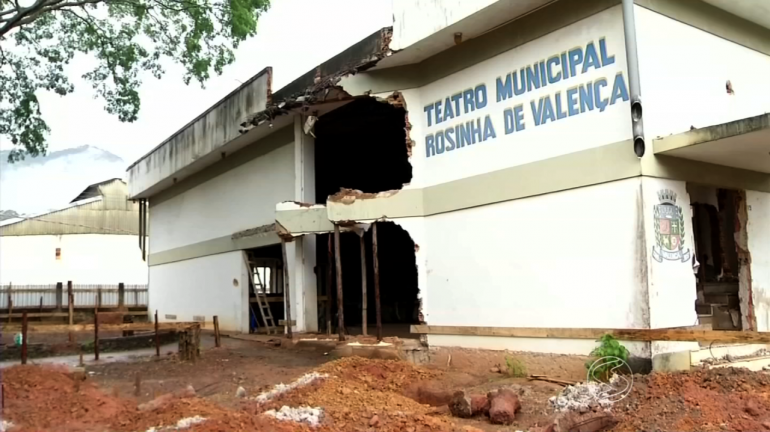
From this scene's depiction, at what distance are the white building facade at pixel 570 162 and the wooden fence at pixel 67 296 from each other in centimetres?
2133

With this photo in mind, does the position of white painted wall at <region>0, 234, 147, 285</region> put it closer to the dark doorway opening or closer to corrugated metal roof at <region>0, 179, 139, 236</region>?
corrugated metal roof at <region>0, 179, 139, 236</region>

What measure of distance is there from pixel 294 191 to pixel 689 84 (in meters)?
9.58

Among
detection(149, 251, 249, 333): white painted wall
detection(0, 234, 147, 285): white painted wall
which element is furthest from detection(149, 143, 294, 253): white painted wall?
detection(0, 234, 147, 285): white painted wall

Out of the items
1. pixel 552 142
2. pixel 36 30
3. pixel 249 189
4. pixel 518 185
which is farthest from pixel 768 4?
pixel 36 30

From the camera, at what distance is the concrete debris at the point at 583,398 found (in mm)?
7207

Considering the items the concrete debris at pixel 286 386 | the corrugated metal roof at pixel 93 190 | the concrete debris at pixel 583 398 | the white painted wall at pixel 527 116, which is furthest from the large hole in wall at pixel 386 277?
the corrugated metal roof at pixel 93 190

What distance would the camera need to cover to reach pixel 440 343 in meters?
11.1

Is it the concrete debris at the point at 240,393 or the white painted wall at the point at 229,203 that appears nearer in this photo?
the concrete debris at the point at 240,393

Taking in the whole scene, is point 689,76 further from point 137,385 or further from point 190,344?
point 190,344

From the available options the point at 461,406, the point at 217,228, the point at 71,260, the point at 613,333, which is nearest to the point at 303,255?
the point at 217,228

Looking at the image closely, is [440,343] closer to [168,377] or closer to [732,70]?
[168,377]

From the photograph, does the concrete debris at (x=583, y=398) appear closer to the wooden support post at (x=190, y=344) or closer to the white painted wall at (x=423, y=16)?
the white painted wall at (x=423, y=16)

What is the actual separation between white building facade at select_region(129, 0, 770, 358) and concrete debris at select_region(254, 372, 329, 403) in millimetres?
2873

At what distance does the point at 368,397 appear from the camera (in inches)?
316
